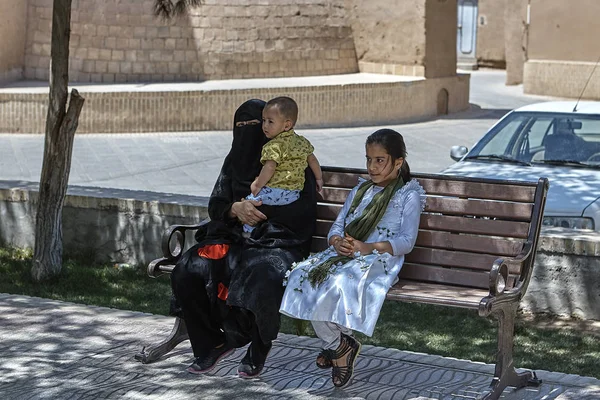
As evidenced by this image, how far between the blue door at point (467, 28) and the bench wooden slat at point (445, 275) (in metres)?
25.7

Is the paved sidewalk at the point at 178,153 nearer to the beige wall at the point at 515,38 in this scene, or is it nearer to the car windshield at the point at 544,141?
the car windshield at the point at 544,141

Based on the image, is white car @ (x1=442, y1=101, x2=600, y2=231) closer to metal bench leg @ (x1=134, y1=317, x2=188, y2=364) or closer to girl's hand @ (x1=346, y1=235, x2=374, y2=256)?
girl's hand @ (x1=346, y1=235, x2=374, y2=256)

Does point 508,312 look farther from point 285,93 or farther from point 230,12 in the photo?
point 230,12

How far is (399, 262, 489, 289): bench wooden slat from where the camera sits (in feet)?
17.5

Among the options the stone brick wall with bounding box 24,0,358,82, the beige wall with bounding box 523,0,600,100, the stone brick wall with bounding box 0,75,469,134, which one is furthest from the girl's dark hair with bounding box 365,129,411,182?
the beige wall with bounding box 523,0,600,100

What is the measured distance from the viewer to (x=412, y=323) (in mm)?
6754

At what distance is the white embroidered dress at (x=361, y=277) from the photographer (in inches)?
197

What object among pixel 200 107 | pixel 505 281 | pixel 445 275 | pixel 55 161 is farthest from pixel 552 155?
pixel 200 107

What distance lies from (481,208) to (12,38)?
13926mm

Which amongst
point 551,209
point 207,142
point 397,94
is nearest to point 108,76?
point 207,142

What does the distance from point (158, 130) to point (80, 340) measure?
11.1 m

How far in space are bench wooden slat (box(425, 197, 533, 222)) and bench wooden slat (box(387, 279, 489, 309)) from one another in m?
0.36

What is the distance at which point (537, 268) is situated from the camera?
265 inches

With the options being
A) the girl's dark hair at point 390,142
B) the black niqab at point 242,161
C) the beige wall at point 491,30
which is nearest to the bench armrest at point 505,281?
the girl's dark hair at point 390,142
